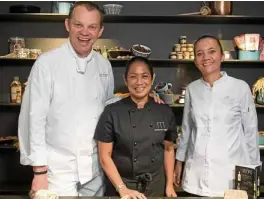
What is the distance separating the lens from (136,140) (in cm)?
180

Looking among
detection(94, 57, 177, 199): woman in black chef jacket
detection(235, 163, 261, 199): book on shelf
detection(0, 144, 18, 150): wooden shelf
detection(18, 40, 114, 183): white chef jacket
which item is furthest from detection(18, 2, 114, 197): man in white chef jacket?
detection(0, 144, 18, 150): wooden shelf

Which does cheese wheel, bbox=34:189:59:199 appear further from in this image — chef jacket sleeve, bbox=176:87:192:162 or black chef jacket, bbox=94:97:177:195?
chef jacket sleeve, bbox=176:87:192:162

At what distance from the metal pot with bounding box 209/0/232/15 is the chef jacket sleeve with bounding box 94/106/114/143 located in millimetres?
1853

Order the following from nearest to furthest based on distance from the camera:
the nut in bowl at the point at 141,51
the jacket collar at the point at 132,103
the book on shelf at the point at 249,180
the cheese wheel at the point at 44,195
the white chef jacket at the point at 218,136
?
the cheese wheel at the point at 44,195, the book on shelf at the point at 249,180, the jacket collar at the point at 132,103, the white chef jacket at the point at 218,136, the nut in bowl at the point at 141,51

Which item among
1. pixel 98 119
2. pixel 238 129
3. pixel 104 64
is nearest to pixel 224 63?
pixel 238 129

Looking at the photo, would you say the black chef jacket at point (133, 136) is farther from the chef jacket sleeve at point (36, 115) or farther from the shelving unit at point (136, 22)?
the shelving unit at point (136, 22)

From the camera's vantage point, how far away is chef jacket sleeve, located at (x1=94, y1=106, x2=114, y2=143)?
1.81 metres

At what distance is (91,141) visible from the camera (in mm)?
1907

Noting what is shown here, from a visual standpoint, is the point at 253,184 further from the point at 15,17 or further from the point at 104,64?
the point at 15,17

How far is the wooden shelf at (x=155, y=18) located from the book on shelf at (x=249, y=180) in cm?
204

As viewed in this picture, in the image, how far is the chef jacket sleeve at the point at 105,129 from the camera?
5.93ft

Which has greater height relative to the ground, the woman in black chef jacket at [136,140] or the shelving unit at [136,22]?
the shelving unit at [136,22]

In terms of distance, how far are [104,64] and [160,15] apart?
1342 mm

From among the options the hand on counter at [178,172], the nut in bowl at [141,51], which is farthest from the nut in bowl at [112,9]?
the hand on counter at [178,172]
